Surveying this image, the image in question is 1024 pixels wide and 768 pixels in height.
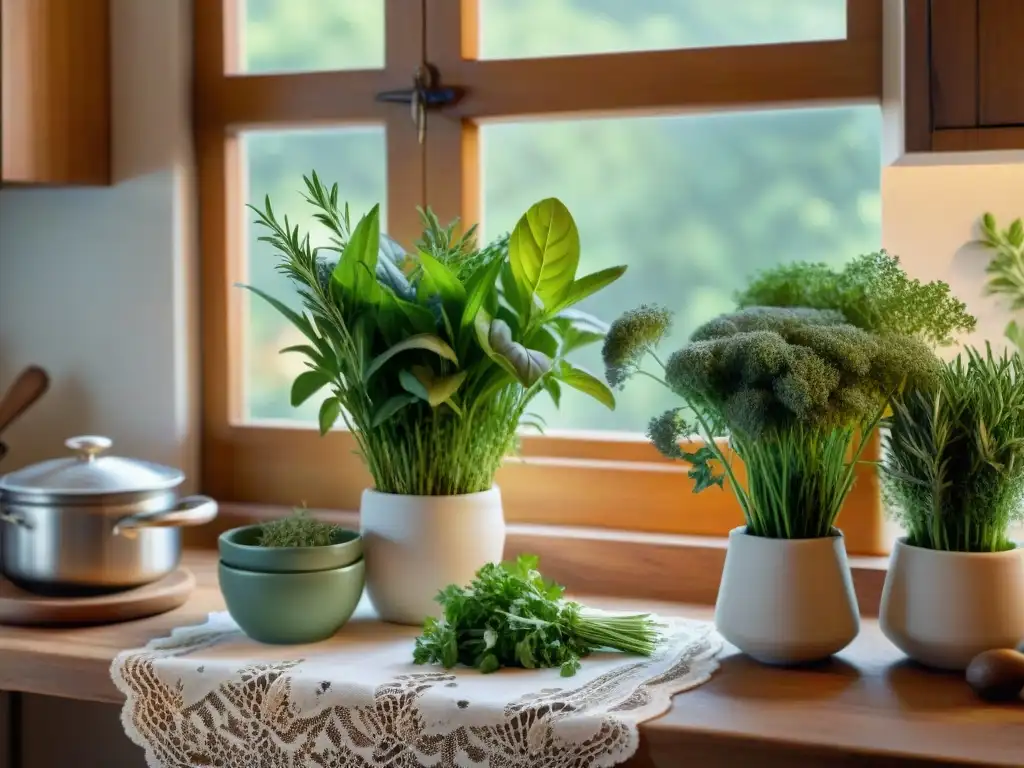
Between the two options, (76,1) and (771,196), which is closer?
(771,196)

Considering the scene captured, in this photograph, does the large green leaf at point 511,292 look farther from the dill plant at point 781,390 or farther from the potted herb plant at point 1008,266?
the potted herb plant at point 1008,266

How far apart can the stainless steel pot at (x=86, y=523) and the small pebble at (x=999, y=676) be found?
0.96 m

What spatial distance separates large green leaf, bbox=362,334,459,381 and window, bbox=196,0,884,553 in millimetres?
410

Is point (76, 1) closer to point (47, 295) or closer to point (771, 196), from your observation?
point (47, 295)

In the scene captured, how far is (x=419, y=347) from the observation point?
61.1 inches

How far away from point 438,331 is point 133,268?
68cm

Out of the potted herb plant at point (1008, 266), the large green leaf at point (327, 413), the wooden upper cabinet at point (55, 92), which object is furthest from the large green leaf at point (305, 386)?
the potted herb plant at point (1008, 266)

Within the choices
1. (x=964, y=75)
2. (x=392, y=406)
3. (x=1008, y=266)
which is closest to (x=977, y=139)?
(x=964, y=75)

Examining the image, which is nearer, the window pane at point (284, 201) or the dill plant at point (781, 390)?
the dill plant at point (781, 390)

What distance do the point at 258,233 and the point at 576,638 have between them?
0.95 m

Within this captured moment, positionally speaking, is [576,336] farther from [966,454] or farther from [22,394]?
[22,394]

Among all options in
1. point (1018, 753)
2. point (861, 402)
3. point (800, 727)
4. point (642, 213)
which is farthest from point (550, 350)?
point (1018, 753)

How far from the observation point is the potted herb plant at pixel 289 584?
1486 mm

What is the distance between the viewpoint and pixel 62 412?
2.12 m
